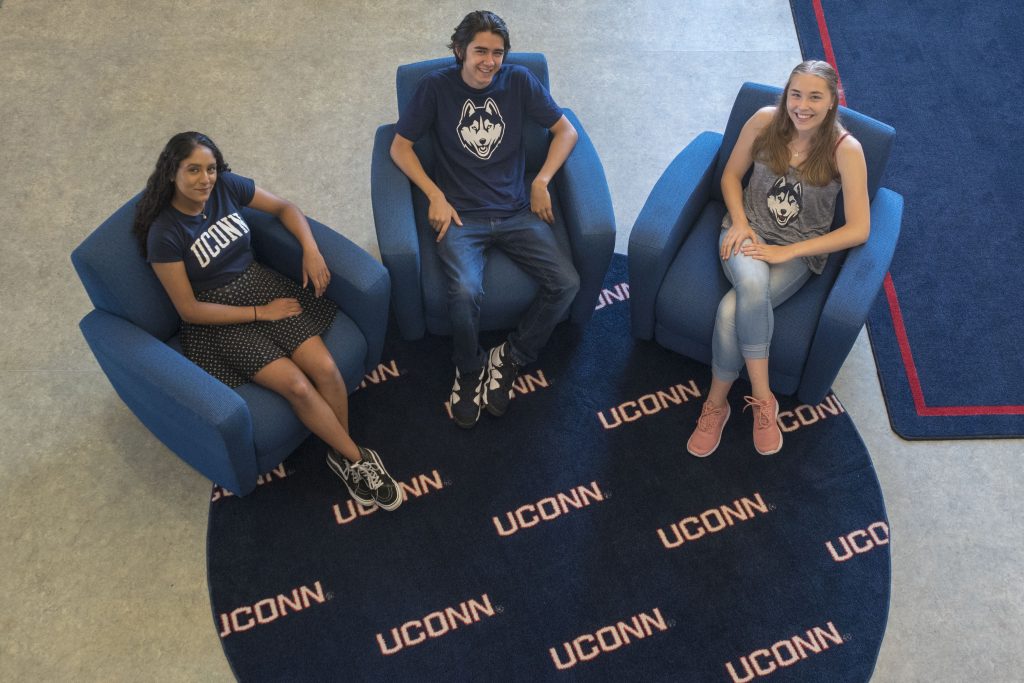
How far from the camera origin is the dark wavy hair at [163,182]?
9.29ft

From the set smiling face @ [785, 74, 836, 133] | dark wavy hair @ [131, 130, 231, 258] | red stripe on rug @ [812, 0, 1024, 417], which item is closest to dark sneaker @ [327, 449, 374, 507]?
dark wavy hair @ [131, 130, 231, 258]

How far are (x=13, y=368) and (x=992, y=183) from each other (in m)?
4.04

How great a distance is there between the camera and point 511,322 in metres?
3.55

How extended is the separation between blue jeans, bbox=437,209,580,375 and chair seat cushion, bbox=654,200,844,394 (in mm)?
357

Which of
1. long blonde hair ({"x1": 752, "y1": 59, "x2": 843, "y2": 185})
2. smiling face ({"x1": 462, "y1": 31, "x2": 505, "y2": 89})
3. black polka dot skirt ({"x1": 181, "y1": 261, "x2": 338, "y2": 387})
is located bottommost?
black polka dot skirt ({"x1": 181, "y1": 261, "x2": 338, "y2": 387})

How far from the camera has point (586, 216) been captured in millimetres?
3314

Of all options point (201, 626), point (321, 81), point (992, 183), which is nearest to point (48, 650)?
point (201, 626)

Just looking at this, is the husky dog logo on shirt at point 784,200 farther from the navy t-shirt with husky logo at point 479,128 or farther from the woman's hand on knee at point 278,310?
the woman's hand on knee at point 278,310

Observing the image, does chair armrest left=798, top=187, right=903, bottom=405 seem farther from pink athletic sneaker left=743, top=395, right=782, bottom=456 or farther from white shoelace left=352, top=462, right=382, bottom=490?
white shoelace left=352, top=462, right=382, bottom=490

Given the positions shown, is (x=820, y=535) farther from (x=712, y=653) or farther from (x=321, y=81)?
(x=321, y=81)

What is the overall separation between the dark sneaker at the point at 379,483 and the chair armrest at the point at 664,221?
3.47ft

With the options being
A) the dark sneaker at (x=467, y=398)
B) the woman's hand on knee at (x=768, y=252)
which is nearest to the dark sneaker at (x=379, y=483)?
the dark sneaker at (x=467, y=398)

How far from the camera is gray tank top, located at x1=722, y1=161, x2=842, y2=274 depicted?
3232 millimetres

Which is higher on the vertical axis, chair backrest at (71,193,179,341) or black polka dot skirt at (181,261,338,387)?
chair backrest at (71,193,179,341)
